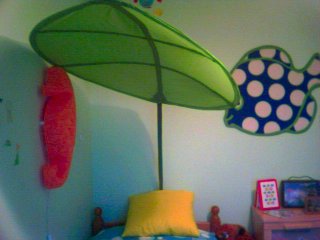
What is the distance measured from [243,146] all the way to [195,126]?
0.45 m

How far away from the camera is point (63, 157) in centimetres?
118

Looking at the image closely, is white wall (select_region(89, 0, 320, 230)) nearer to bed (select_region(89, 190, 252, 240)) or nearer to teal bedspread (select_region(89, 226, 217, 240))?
bed (select_region(89, 190, 252, 240))

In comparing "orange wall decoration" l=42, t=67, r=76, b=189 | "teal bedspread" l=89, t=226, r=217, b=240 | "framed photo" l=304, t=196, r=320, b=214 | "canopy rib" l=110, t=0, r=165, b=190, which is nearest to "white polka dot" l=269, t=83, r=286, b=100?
"framed photo" l=304, t=196, r=320, b=214

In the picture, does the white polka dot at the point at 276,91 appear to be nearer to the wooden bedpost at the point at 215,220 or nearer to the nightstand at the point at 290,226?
the nightstand at the point at 290,226

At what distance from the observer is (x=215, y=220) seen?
6.70 feet

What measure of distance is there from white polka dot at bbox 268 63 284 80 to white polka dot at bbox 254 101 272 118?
242 mm

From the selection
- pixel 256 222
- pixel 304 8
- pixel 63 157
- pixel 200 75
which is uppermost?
pixel 304 8

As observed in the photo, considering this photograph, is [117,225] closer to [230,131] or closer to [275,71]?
[230,131]

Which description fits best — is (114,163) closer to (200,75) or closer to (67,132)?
(67,132)

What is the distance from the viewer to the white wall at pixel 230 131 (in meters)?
2.13

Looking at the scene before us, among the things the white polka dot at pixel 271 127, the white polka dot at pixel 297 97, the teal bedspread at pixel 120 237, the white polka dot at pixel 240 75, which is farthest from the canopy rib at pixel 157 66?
the white polka dot at pixel 297 97

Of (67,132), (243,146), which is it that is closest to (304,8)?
(243,146)

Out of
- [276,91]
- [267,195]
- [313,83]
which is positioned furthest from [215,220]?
[313,83]

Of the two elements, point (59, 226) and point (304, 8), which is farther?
point (304, 8)
